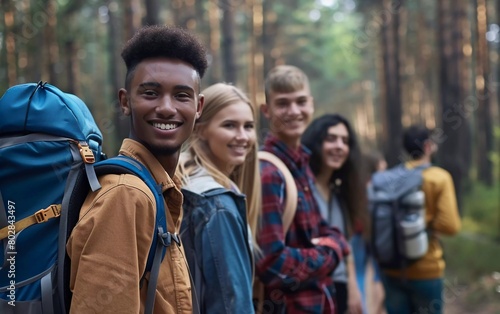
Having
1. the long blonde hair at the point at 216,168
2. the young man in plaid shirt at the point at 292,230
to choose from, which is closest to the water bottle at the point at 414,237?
the young man in plaid shirt at the point at 292,230

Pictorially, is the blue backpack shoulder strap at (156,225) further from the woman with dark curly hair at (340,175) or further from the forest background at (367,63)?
the forest background at (367,63)

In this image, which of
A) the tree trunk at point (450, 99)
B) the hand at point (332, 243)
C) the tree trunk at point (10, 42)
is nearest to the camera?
the hand at point (332, 243)

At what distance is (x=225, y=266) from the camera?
2.65 m

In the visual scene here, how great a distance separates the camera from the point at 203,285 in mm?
2697

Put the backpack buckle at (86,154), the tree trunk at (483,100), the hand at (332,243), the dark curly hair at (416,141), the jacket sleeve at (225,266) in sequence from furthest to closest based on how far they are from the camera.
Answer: the tree trunk at (483,100)
the dark curly hair at (416,141)
the hand at (332,243)
the jacket sleeve at (225,266)
the backpack buckle at (86,154)

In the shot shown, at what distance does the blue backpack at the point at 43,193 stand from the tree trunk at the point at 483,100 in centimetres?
1523

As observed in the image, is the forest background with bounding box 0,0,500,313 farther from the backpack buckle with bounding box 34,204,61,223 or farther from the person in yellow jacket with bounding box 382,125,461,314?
the backpack buckle with bounding box 34,204,61,223

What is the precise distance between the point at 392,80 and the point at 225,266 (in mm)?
20464

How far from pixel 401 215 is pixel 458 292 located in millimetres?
5449

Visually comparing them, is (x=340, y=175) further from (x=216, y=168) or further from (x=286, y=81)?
(x=216, y=168)

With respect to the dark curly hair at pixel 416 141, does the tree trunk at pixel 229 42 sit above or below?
above

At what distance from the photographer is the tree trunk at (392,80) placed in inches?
830

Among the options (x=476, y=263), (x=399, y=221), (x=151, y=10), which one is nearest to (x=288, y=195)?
(x=399, y=221)

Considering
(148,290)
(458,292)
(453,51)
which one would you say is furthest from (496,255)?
(148,290)
